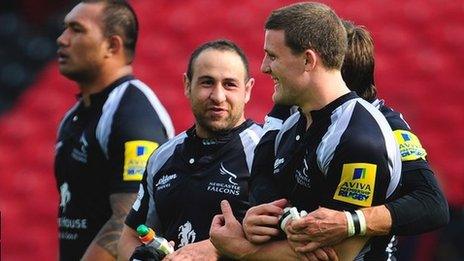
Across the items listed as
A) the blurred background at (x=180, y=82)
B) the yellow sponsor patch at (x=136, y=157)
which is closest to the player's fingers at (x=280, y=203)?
the yellow sponsor patch at (x=136, y=157)

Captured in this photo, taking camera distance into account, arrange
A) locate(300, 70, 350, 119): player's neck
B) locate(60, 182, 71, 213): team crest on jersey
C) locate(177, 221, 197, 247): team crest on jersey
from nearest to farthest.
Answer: locate(300, 70, 350, 119): player's neck < locate(177, 221, 197, 247): team crest on jersey < locate(60, 182, 71, 213): team crest on jersey

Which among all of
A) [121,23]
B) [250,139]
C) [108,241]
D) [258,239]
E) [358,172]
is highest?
[121,23]

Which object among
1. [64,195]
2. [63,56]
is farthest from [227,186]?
[63,56]

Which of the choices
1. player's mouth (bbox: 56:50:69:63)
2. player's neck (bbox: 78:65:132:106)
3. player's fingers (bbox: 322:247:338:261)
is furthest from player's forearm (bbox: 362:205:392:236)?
player's mouth (bbox: 56:50:69:63)

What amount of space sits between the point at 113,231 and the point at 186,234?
31.8 inches

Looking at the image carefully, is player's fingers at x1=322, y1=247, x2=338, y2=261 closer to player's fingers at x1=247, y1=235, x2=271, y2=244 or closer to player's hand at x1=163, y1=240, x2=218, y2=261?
player's fingers at x1=247, y1=235, x2=271, y2=244

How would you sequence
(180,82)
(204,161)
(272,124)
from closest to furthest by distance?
1. (272,124)
2. (204,161)
3. (180,82)

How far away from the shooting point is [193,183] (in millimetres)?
4645

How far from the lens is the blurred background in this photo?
9516mm

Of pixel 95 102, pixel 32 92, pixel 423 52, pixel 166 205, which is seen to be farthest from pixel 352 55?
pixel 32 92

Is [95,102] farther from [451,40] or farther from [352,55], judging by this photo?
[451,40]

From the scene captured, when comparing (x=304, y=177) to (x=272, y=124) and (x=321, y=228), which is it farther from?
(x=272, y=124)

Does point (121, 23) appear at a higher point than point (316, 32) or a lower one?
higher

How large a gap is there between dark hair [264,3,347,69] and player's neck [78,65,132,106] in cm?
190
